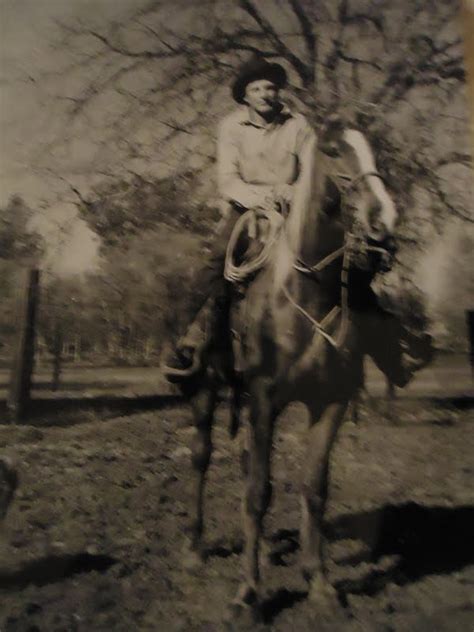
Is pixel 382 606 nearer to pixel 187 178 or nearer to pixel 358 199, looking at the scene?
pixel 358 199

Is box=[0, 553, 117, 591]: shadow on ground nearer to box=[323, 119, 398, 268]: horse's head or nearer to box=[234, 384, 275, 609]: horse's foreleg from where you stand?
box=[234, 384, 275, 609]: horse's foreleg

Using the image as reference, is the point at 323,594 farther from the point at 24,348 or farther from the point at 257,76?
the point at 257,76

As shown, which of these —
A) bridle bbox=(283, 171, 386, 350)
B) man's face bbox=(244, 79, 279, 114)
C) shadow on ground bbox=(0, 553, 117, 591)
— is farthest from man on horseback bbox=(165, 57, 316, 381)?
shadow on ground bbox=(0, 553, 117, 591)

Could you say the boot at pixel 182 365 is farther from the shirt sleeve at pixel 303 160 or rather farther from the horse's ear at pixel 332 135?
the horse's ear at pixel 332 135

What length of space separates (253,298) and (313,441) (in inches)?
23.9

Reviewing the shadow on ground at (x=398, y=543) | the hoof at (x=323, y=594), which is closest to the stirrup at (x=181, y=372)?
the shadow on ground at (x=398, y=543)

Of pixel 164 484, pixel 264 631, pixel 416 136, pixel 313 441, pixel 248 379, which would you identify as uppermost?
pixel 416 136

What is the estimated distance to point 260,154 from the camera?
8.48ft

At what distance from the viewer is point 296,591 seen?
2164 mm

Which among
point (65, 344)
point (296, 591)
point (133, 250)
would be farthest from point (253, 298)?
point (296, 591)

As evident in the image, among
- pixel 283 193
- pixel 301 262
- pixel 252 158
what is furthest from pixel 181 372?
pixel 252 158

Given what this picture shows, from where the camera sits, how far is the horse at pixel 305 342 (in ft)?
7.59

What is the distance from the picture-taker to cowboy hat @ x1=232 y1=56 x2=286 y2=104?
2.69 meters

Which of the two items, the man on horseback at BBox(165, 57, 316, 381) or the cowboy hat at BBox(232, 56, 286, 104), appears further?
the cowboy hat at BBox(232, 56, 286, 104)
